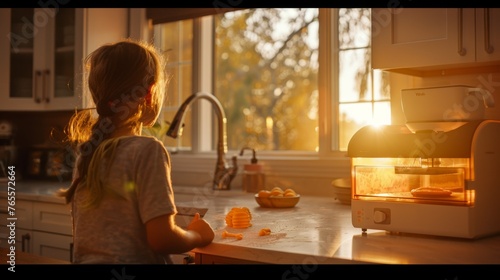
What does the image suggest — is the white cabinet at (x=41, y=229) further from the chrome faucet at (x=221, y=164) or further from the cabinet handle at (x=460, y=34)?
the cabinet handle at (x=460, y=34)

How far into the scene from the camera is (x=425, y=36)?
5.82 ft

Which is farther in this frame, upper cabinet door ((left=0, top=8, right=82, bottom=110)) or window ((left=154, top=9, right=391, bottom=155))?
upper cabinet door ((left=0, top=8, right=82, bottom=110))

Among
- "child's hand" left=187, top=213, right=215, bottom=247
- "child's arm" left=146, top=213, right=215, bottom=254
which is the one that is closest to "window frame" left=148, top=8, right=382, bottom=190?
"child's hand" left=187, top=213, right=215, bottom=247

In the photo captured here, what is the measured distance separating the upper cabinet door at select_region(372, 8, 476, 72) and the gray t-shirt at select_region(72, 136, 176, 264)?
977 mm

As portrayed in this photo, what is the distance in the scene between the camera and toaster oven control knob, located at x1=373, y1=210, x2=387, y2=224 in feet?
4.85

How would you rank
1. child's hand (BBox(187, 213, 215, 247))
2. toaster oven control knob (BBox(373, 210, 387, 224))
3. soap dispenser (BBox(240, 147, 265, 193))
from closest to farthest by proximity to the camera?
1. child's hand (BBox(187, 213, 215, 247))
2. toaster oven control knob (BBox(373, 210, 387, 224))
3. soap dispenser (BBox(240, 147, 265, 193))

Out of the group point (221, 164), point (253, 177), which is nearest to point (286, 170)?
point (253, 177)

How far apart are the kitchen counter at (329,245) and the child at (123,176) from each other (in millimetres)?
160

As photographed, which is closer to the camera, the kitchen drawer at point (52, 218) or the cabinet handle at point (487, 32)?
the cabinet handle at point (487, 32)

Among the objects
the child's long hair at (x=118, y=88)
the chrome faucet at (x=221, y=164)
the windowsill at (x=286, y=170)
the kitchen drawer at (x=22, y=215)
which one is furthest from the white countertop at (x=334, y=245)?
the kitchen drawer at (x=22, y=215)

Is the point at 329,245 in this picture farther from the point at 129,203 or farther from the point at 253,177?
the point at 253,177

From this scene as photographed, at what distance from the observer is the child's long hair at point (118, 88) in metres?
1.20

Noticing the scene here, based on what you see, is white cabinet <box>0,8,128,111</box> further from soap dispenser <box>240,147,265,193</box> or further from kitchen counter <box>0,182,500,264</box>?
kitchen counter <box>0,182,500,264</box>
